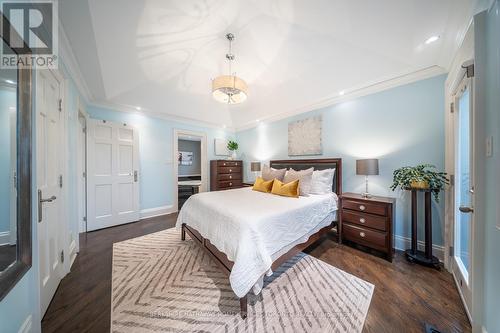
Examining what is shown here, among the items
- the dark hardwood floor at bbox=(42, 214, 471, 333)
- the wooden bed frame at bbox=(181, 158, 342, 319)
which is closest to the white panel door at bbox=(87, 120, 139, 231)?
the dark hardwood floor at bbox=(42, 214, 471, 333)

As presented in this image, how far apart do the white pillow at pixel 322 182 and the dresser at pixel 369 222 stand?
0.32m

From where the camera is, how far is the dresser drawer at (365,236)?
86.2 inches

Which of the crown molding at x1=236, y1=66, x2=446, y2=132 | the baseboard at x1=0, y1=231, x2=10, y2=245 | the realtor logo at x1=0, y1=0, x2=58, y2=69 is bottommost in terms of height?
the baseboard at x1=0, y1=231, x2=10, y2=245

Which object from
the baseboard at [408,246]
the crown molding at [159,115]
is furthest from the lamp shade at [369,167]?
the crown molding at [159,115]

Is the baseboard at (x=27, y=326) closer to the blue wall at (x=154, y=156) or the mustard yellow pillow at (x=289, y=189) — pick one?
the mustard yellow pillow at (x=289, y=189)

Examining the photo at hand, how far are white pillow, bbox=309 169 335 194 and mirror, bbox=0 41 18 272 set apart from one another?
9.85 feet

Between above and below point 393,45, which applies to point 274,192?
below

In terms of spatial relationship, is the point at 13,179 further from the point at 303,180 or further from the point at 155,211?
the point at 155,211

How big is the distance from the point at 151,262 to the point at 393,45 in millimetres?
3965

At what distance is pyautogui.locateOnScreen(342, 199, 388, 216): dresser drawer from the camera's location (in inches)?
86.8

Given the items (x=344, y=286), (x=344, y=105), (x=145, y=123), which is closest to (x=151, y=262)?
(x=344, y=286)

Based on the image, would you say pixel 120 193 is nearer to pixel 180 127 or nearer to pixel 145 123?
pixel 145 123

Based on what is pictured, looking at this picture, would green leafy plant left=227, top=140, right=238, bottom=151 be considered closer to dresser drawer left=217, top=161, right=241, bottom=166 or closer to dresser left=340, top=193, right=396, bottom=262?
dresser drawer left=217, top=161, right=241, bottom=166

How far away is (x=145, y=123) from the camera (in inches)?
157
